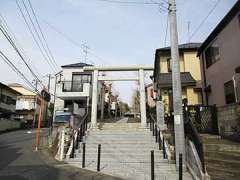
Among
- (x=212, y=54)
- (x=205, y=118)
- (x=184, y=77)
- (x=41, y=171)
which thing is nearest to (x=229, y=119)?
(x=205, y=118)

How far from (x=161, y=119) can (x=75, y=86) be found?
1550 cm

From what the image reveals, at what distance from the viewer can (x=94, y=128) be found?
14828mm

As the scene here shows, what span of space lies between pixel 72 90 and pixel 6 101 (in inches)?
407

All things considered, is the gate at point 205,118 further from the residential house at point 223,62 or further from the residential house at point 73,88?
the residential house at point 73,88

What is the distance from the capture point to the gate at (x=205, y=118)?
11406 millimetres

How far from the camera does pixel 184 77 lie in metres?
Result: 16.5

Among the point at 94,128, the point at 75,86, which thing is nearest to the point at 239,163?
the point at 94,128

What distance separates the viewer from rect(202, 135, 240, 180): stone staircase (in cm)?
639

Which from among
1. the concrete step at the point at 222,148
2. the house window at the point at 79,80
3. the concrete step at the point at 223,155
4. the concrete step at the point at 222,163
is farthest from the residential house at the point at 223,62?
the house window at the point at 79,80

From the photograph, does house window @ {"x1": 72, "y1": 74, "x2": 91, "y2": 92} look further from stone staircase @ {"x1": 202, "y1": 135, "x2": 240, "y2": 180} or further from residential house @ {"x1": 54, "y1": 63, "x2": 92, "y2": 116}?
stone staircase @ {"x1": 202, "y1": 135, "x2": 240, "y2": 180}

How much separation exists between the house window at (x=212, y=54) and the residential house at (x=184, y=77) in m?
2.53

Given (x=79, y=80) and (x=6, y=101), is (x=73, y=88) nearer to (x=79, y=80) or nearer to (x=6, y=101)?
(x=79, y=80)

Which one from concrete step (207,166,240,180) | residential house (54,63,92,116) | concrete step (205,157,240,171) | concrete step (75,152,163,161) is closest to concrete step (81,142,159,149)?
concrete step (75,152,163,161)

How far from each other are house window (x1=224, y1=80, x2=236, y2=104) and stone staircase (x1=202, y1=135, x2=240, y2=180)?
407 cm
